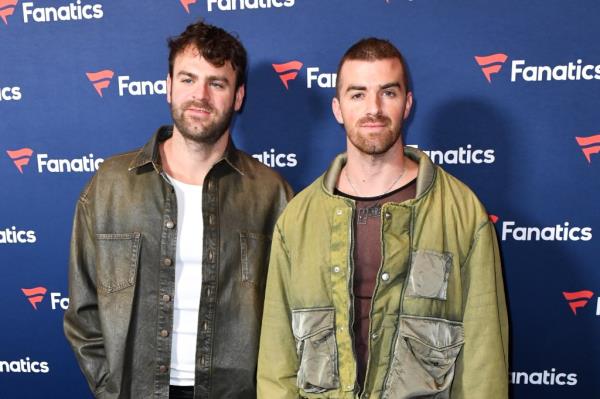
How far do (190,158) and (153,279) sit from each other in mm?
447

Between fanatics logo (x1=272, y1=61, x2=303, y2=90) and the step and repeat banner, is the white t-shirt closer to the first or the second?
the step and repeat banner

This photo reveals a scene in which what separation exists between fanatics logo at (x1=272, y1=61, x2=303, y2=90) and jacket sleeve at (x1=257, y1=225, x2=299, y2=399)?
0.83 meters

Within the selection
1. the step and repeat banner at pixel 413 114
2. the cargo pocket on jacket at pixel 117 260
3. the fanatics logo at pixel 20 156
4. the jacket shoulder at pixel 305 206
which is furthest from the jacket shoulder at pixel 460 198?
the fanatics logo at pixel 20 156

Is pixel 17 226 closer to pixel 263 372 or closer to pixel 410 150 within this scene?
pixel 263 372

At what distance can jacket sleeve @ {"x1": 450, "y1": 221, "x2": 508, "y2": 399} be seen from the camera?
1.46 metres

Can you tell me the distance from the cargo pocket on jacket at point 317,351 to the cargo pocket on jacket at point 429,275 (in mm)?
269

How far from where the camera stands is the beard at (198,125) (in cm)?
171

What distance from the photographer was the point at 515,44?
2086mm

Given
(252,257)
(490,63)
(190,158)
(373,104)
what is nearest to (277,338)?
(252,257)

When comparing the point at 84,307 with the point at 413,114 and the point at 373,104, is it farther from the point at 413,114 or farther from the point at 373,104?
the point at 413,114

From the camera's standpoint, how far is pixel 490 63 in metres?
2.12

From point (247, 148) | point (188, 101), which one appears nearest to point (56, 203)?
point (247, 148)

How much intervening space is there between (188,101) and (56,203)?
1140mm

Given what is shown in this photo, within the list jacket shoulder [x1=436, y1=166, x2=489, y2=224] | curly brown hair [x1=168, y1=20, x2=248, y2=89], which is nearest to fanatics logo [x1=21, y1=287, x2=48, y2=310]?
curly brown hair [x1=168, y1=20, x2=248, y2=89]
